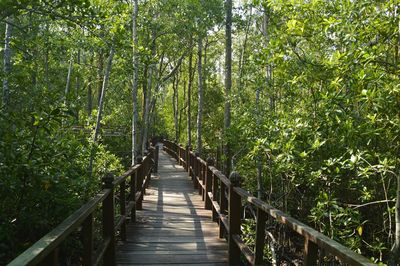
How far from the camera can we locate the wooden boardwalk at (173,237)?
5.12 meters

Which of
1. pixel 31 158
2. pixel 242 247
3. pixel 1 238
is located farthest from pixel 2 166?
pixel 242 247

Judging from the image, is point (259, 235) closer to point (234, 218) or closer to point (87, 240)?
point (234, 218)

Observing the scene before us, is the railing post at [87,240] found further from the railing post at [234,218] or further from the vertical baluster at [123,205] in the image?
the vertical baluster at [123,205]

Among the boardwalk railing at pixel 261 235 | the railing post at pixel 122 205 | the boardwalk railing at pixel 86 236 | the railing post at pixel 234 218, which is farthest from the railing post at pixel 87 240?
the railing post at pixel 122 205

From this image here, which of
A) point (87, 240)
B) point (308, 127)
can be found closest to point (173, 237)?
point (308, 127)

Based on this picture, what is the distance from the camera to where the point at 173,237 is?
20.5 ft

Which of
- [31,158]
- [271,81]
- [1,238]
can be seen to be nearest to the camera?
[1,238]

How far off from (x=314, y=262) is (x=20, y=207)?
10.2 ft

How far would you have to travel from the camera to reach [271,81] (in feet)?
27.6

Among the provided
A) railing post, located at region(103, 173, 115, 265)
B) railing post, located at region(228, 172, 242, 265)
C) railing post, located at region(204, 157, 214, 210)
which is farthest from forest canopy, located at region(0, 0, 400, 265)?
railing post, located at region(204, 157, 214, 210)

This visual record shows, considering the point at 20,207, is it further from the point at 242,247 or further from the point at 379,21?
the point at 379,21

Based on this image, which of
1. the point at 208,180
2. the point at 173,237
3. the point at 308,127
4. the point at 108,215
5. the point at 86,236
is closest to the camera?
the point at 86,236

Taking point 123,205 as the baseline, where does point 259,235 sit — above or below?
above

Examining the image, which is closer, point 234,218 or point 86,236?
point 86,236
